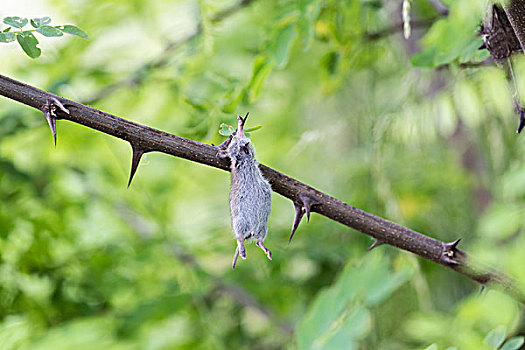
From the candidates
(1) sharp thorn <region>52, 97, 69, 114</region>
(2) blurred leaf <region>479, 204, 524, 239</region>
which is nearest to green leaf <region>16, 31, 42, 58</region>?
(1) sharp thorn <region>52, 97, 69, 114</region>

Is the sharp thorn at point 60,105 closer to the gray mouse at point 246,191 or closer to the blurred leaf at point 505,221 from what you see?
the gray mouse at point 246,191

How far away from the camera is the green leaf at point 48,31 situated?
0.55m

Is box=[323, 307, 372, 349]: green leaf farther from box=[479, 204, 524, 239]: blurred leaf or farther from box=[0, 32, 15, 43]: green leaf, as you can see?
A: box=[0, 32, 15, 43]: green leaf

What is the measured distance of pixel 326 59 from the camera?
1.07m

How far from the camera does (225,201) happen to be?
1720mm

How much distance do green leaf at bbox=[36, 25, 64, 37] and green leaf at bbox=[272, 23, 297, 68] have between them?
0.35 metres

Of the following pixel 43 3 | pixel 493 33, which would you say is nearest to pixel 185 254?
pixel 43 3

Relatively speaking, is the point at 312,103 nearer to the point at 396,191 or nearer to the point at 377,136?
the point at 396,191

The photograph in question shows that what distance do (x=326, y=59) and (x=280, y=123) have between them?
560 millimetres

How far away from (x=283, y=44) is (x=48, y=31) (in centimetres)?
39

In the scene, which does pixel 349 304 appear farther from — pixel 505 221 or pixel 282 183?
pixel 282 183

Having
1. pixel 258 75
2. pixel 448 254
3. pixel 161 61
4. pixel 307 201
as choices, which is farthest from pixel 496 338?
pixel 161 61

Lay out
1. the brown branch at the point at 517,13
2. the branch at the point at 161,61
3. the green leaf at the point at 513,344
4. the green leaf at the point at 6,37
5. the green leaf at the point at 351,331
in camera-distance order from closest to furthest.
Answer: the brown branch at the point at 517,13 → the green leaf at the point at 6,37 → the green leaf at the point at 513,344 → the green leaf at the point at 351,331 → the branch at the point at 161,61

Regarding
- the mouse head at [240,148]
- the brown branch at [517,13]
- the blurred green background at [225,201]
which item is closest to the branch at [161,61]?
the blurred green background at [225,201]
